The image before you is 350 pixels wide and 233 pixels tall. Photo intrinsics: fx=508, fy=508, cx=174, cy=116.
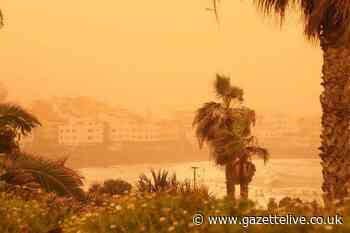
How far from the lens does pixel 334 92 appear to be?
272 inches

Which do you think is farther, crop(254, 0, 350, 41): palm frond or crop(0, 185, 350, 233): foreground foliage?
crop(254, 0, 350, 41): palm frond

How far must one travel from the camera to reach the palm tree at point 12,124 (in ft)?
36.7

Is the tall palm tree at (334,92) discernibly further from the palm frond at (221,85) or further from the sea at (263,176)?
the palm frond at (221,85)

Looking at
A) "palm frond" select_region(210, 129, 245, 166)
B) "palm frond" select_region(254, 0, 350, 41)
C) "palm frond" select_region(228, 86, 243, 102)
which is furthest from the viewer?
"palm frond" select_region(228, 86, 243, 102)

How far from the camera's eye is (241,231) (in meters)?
4.38

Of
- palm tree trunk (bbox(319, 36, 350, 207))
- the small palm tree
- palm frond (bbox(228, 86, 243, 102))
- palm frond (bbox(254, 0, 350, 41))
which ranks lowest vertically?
the small palm tree

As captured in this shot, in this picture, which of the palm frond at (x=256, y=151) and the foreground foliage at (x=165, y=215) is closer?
the foreground foliage at (x=165, y=215)

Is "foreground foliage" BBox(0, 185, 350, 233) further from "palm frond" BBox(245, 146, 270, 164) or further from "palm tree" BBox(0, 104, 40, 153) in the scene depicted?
"palm frond" BBox(245, 146, 270, 164)

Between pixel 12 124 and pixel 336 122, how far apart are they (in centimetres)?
729

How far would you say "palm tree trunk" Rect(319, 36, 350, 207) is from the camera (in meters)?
6.73

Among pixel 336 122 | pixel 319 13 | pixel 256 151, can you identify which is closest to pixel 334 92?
pixel 336 122

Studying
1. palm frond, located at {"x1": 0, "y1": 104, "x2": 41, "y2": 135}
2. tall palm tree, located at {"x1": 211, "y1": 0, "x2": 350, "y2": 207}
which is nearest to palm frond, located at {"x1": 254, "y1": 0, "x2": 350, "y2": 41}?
tall palm tree, located at {"x1": 211, "y1": 0, "x2": 350, "y2": 207}

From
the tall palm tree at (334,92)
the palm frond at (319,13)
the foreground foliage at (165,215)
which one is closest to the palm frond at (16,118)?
the foreground foliage at (165,215)

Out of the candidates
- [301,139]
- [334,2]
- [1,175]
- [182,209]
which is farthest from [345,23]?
[301,139]
